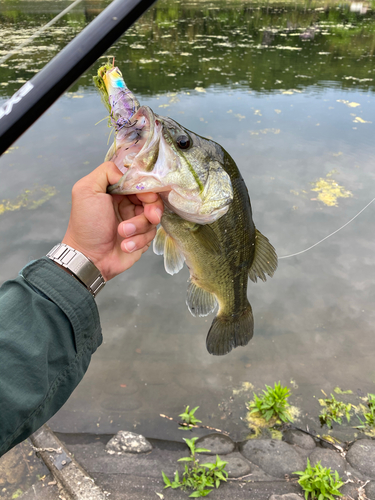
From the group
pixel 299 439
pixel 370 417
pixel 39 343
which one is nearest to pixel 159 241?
pixel 39 343

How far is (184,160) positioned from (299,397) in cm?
217

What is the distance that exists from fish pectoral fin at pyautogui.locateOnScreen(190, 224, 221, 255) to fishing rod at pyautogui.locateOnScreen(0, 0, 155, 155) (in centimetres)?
80

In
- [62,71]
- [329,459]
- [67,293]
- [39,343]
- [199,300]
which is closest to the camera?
[62,71]

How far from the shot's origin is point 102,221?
138 cm

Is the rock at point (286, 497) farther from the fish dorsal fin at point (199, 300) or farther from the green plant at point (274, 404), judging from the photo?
the fish dorsal fin at point (199, 300)

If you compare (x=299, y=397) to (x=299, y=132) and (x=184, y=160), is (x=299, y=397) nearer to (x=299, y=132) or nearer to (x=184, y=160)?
(x=184, y=160)

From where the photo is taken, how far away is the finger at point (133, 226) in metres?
1.35

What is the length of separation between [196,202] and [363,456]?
6.60 ft

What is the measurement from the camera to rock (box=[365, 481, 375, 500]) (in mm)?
1913

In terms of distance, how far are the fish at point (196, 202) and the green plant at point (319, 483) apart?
877 millimetres

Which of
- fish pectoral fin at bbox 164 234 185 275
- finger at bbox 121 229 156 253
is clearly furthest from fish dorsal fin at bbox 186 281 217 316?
finger at bbox 121 229 156 253

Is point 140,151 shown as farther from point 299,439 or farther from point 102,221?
point 299,439

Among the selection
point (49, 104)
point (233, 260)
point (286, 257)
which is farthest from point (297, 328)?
point (49, 104)

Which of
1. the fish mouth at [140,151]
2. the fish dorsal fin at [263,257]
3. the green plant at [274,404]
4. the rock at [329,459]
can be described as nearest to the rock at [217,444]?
the green plant at [274,404]
